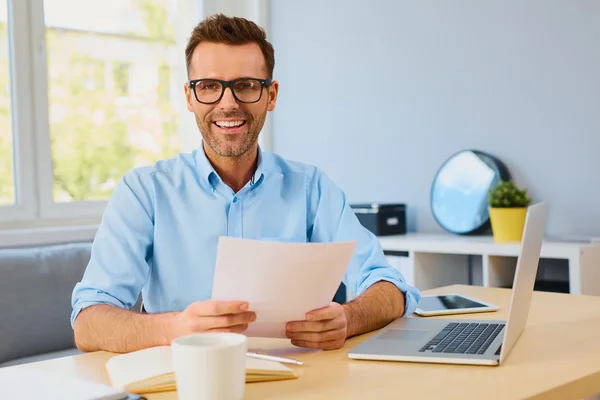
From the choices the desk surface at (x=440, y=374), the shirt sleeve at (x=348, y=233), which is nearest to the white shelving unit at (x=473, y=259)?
the shirt sleeve at (x=348, y=233)

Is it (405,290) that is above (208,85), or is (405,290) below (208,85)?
below

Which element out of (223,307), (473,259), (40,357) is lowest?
(40,357)

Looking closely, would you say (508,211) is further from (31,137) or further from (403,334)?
(31,137)

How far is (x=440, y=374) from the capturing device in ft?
3.67

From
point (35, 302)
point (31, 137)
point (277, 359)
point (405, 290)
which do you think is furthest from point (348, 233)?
point (31, 137)

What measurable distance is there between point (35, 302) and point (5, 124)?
1.06 m

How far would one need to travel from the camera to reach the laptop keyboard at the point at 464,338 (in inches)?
48.6

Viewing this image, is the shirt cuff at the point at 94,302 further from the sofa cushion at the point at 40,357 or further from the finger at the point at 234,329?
the sofa cushion at the point at 40,357

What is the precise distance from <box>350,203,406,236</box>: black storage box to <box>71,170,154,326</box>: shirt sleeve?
1658mm

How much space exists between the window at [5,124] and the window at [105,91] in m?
0.19

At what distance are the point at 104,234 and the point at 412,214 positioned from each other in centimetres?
204

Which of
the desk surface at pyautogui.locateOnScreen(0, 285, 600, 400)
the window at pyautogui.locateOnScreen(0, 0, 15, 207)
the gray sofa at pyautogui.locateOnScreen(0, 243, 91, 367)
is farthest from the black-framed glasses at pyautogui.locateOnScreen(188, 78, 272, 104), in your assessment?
the window at pyautogui.locateOnScreen(0, 0, 15, 207)

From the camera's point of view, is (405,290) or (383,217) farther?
(383,217)

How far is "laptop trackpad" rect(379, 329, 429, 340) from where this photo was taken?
53.5 inches
